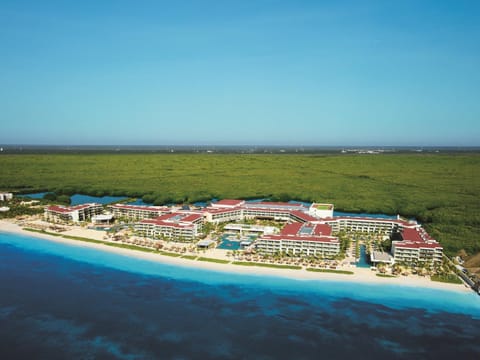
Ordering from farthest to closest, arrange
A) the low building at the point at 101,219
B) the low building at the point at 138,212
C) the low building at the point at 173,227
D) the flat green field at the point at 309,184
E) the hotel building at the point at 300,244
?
the flat green field at the point at 309,184 → the low building at the point at 138,212 → the low building at the point at 101,219 → the low building at the point at 173,227 → the hotel building at the point at 300,244

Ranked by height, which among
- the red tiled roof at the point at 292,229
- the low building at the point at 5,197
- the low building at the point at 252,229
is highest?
the low building at the point at 5,197

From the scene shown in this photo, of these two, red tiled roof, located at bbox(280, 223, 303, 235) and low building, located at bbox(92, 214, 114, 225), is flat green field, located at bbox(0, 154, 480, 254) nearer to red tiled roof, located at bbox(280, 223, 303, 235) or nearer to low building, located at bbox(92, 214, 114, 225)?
low building, located at bbox(92, 214, 114, 225)

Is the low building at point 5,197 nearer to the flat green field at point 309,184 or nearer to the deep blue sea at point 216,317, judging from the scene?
the flat green field at point 309,184

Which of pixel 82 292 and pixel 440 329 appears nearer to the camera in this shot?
pixel 440 329

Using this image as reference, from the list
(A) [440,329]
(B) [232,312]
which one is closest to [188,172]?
(B) [232,312]

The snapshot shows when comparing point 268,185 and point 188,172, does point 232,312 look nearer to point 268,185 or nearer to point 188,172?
point 268,185

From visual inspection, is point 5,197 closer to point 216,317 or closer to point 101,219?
point 101,219

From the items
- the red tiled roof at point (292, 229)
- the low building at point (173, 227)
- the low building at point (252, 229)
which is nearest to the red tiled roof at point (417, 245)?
the red tiled roof at point (292, 229)

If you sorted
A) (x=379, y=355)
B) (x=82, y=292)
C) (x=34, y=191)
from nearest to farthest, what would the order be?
(x=379, y=355) < (x=82, y=292) < (x=34, y=191)
